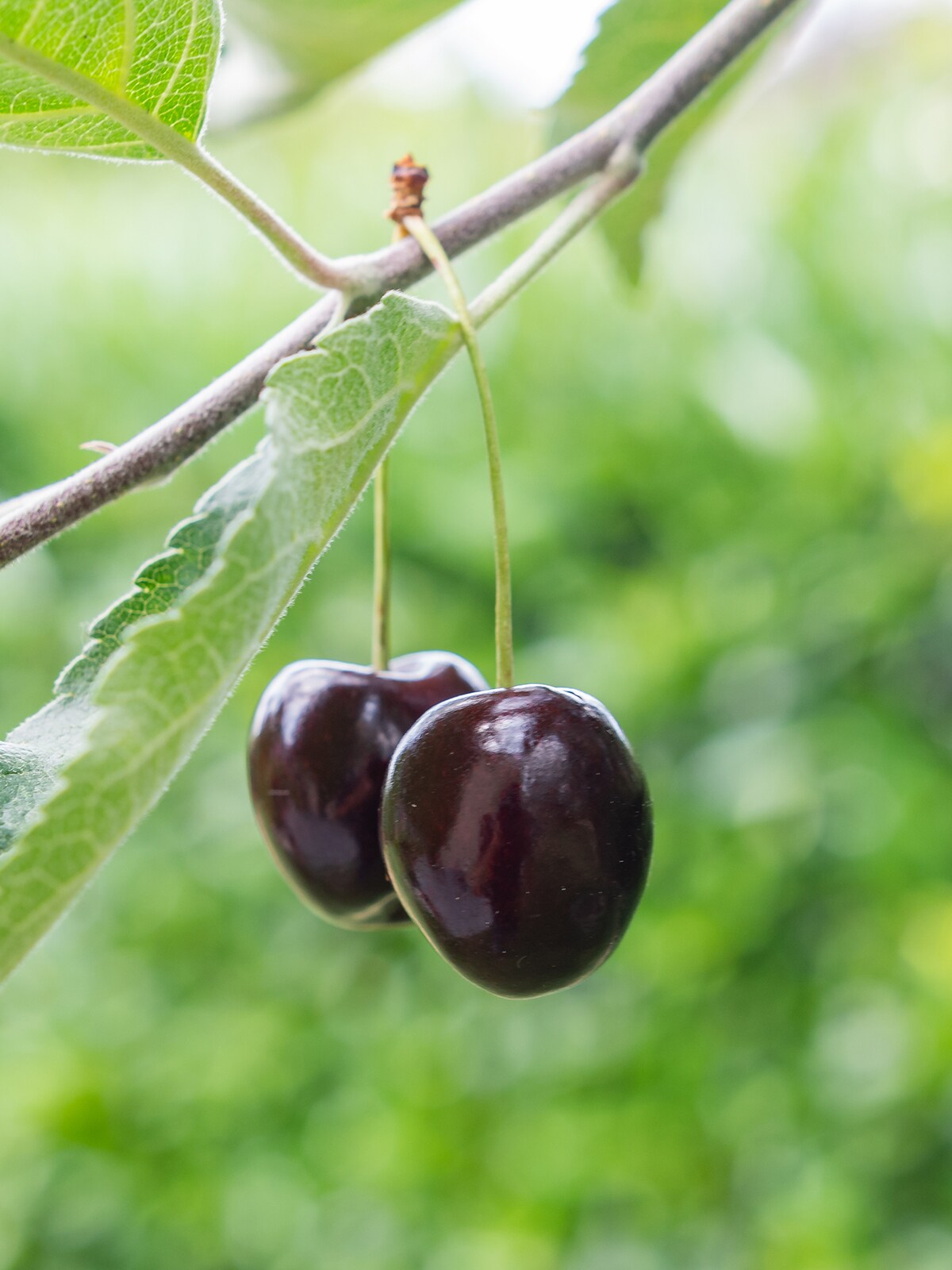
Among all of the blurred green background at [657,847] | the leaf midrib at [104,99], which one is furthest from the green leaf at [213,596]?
the blurred green background at [657,847]

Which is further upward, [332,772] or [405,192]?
[405,192]

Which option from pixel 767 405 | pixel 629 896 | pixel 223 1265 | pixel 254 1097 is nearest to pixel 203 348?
pixel 767 405

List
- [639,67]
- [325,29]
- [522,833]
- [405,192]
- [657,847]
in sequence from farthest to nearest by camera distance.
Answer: [657,847], [325,29], [639,67], [405,192], [522,833]

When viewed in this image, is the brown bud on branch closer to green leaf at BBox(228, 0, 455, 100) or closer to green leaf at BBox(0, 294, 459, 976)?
green leaf at BBox(0, 294, 459, 976)

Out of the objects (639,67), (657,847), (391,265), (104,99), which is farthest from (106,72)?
(657,847)

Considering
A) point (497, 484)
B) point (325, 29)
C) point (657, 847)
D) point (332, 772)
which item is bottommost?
point (657, 847)

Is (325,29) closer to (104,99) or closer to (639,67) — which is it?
(639,67)

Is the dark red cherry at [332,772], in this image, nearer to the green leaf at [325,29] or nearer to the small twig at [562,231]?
the small twig at [562,231]

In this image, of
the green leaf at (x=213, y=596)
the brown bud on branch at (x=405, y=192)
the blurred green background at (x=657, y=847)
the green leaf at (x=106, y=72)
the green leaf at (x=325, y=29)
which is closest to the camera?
the green leaf at (x=213, y=596)
